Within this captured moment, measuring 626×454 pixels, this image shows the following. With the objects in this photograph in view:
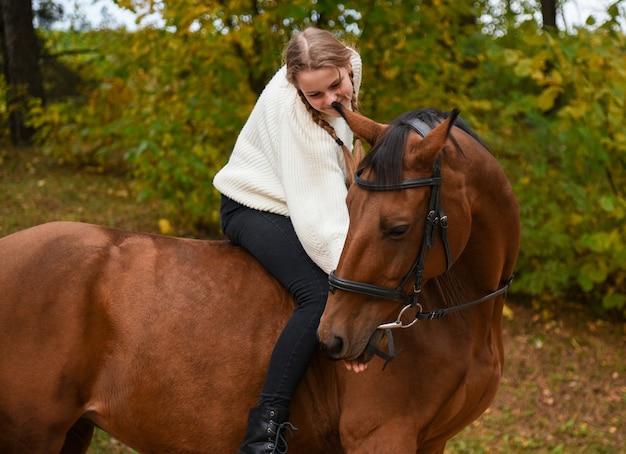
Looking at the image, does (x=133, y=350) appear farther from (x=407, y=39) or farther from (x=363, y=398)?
(x=407, y=39)

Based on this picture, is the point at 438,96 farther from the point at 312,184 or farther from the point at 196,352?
the point at 196,352

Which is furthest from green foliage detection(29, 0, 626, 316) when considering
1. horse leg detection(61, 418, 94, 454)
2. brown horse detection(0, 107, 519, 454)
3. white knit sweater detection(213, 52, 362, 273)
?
horse leg detection(61, 418, 94, 454)

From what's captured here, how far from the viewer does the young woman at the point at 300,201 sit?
9.07 ft

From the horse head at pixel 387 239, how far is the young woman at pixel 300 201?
1.09ft

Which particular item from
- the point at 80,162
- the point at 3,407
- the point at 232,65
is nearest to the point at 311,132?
the point at 3,407

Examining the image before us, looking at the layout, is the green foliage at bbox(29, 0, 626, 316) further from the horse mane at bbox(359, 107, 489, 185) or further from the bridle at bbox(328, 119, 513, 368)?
the bridle at bbox(328, 119, 513, 368)

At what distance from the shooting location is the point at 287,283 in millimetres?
2920

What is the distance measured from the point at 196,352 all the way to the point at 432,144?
131 cm

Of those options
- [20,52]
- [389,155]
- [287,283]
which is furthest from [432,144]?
[20,52]

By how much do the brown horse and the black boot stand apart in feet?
0.47

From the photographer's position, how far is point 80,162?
1154 centimetres

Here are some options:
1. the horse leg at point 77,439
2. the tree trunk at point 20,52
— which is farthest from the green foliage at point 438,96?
the tree trunk at point 20,52

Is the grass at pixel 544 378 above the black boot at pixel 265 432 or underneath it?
underneath

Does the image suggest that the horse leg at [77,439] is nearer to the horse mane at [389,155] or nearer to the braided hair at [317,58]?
the braided hair at [317,58]
